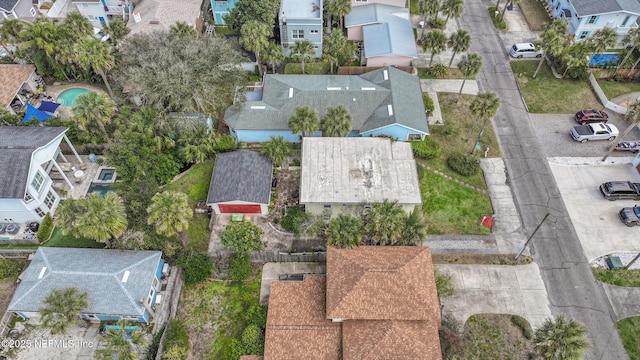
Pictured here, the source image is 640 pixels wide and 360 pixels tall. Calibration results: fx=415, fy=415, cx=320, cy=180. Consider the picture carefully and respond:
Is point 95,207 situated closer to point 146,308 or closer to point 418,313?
point 146,308

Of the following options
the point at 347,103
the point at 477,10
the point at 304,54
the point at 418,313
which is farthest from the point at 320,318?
the point at 477,10

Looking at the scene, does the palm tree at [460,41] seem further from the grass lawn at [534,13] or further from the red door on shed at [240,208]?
the red door on shed at [240,208]

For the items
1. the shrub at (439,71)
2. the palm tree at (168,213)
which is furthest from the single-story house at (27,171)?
the shrub at (439,71)

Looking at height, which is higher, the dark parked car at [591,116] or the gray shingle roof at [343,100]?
the gray shingle roof at [343,100]

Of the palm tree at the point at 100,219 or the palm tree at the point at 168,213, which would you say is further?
the palm tree at the point at 168,213

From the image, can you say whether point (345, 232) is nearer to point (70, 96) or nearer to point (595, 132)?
point (595, 132)

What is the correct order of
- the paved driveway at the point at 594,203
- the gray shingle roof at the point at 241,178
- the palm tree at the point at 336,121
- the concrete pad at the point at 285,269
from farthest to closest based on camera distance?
1. the palm tree at the point at 336,121
2. the gray shingle roof at the point at 241,178
3. the paved driveway at the point at 594,203
4. the concrete pad at the point at 285,269
